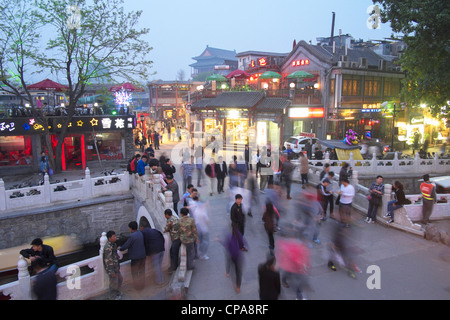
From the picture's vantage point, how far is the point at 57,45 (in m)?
18.5

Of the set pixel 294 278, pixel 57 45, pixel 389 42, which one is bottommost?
pixel 294 278

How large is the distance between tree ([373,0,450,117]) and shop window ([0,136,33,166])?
21026 mm

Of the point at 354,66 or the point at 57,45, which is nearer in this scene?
the point at 57,45

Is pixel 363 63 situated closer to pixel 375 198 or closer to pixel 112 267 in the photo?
pixel 375 198

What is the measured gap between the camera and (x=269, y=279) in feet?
18.5

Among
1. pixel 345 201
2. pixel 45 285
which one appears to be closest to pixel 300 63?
pixel 345 201

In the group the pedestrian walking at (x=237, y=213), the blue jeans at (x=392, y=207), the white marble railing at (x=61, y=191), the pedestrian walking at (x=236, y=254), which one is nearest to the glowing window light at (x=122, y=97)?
the white marble railing at (x=61, y=191)

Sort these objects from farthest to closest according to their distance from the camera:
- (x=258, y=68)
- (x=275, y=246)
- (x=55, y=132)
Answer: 1. (x=258, y=68)
2. (x=55, y=132)
3. (x=275, y=246)

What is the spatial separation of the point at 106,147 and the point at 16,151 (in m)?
5.04

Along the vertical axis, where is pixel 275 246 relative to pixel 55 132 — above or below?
below

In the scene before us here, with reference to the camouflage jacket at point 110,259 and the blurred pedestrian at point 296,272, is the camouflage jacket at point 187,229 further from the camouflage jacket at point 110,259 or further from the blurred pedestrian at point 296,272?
the blurred pedestrian at point 296,272
